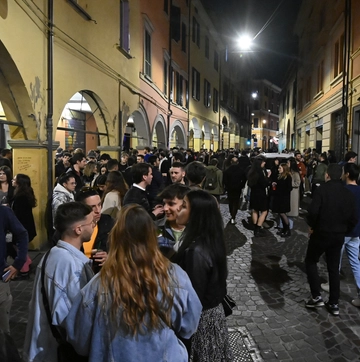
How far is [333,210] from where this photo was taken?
14.7 ft

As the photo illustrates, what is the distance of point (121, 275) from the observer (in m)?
1.81

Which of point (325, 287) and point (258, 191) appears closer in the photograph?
point (325, 287)

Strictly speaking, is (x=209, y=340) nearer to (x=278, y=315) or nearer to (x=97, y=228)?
(x=97, y=228)

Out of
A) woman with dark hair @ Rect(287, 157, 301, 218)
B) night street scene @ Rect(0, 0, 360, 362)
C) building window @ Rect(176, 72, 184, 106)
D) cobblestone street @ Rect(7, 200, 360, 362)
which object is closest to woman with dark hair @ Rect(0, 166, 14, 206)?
night street scene @ Rect(0, 0, 360, 362)

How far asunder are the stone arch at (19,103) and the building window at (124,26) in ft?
18.3

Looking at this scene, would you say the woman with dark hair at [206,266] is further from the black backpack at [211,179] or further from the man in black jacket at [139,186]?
the black backpack at [211,179]

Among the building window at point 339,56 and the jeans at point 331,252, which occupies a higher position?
the building window at point 339,56

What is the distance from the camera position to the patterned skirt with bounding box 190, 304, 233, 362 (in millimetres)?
2666

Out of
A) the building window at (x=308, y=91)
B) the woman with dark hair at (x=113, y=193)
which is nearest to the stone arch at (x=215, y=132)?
the building window at (x=308, y=91)

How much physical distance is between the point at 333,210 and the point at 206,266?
254 cm

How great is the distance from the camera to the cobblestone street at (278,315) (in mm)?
3826

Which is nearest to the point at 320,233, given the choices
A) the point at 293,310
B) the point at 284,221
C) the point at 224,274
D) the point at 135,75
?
the point at 293,310

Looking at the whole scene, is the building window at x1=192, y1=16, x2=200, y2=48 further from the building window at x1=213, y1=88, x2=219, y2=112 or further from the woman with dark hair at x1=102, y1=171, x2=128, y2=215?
the woman with dark hair at x1=102, y1=171, x2=128, y2=215

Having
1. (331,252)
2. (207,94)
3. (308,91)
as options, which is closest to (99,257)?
(331,252)
